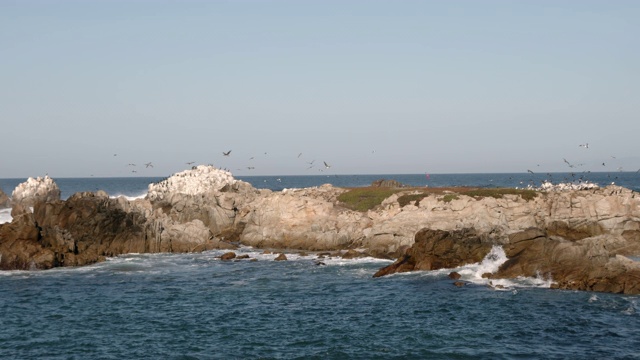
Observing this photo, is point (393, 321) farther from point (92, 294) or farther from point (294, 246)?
point (294, 246)

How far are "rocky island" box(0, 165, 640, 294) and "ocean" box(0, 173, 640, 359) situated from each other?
2214 millimetres

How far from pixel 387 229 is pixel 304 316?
27.6 metres

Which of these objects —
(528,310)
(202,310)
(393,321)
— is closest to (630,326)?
(528,310)

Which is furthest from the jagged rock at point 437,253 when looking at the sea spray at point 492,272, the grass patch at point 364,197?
the grass patch at point 364,197

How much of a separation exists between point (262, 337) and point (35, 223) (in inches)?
1352

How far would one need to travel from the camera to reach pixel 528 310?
42.7m

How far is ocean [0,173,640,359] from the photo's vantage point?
35.0 meters

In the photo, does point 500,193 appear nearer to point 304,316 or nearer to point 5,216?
point 304,316

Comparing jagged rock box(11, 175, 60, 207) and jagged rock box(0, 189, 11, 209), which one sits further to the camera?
jagged rock box(0, 189, 11, 209)

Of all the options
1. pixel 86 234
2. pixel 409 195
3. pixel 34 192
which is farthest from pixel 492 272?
pixel 34 192

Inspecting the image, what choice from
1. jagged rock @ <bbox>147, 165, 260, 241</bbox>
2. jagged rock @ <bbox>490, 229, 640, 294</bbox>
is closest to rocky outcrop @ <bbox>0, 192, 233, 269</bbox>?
jagged rock @ <bbox>147, 165, 260, 241</bbox>

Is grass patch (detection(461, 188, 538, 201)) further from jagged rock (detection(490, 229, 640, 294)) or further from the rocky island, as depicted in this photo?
jagged rock (detection(490, 229, 640, 294))

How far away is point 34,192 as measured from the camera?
111000mm

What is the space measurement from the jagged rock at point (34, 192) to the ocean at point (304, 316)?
54.8 metres
